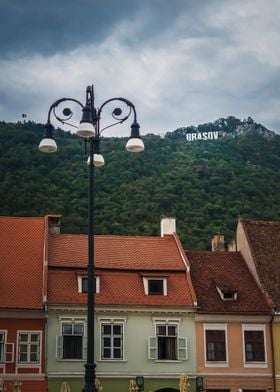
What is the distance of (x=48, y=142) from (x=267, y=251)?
73.7 feet

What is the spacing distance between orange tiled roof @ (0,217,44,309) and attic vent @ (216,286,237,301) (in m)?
9.04

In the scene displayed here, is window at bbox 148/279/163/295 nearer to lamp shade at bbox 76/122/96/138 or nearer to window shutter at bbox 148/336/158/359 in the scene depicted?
window shutter at bbox 148/336/158/359

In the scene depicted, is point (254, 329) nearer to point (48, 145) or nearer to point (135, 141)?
point (135, 141)

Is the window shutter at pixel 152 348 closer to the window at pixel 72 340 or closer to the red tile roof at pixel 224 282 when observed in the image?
the red tile roof at pixel 224 282

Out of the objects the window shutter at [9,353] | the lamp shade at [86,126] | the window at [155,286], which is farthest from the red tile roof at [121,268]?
the lamp shade at [86,126]

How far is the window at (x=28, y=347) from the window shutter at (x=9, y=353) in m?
0.34

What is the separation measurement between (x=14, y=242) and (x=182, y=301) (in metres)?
9.39

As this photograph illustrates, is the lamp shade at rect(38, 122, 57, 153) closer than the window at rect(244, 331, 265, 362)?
Yes

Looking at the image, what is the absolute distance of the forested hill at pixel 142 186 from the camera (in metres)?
51.9

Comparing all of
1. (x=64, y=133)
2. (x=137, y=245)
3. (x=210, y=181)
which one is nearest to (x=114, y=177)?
(x=210, y=181)

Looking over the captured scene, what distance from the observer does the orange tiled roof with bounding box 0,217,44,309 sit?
31669 millimetres

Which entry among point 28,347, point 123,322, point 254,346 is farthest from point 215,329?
point 28,347

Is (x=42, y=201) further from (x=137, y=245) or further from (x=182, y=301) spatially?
(x=182, y=301)

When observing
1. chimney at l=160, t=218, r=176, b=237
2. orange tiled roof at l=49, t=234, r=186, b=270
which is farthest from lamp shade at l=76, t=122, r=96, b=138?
chimney at l=160, t=218, r=176, b=237
